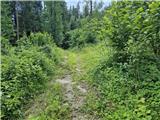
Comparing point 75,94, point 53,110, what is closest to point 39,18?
point 75,94

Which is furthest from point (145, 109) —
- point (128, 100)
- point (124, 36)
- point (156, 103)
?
point (124, 36)

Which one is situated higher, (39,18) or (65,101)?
(39,18)

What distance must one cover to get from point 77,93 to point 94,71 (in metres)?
1.68

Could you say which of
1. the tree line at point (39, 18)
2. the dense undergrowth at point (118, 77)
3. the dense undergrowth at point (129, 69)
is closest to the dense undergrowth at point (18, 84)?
the dense undergrowth at point (118, 77)

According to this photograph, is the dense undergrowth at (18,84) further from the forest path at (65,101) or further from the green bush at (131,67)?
the green bush at (131,67)

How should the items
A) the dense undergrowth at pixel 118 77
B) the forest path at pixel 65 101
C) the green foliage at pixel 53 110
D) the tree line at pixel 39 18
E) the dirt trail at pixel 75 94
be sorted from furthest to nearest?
the tree line at pixel 39 18 → the dirt trail at pixel 75 94 → the forest path at pixel 65 101 → the green foliage at pixel 53 110 → the dense undergrowth at pixel 118 77

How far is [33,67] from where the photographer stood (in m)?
9.05

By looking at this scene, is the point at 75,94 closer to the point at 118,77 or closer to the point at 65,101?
the point at 65,101

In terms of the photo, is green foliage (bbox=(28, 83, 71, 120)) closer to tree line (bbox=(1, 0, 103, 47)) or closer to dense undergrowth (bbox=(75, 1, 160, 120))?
dense undergrowth (bbox=(75, 1, 160, 120))

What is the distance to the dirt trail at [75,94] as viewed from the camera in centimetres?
643

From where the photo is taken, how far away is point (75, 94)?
775 cm

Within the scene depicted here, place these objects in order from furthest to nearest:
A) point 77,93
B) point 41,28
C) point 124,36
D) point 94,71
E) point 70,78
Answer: point 41,28 < point 70,78 < point 94,71 < point 124,36 < point 77,93

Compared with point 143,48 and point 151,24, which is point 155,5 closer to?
point 151,24

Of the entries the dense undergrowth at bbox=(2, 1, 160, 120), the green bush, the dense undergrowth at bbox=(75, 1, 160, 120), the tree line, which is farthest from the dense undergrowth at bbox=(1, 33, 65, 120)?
the tree line
